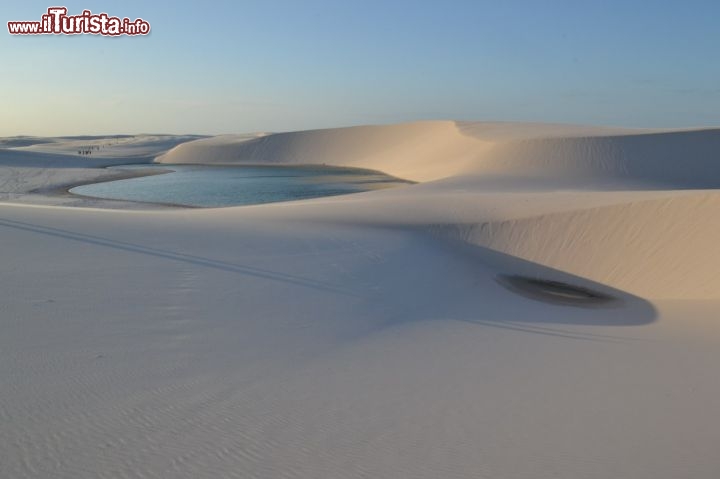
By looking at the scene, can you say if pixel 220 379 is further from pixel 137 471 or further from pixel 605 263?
pixel 605 263

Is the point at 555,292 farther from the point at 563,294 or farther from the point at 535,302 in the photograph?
the point at 535,302

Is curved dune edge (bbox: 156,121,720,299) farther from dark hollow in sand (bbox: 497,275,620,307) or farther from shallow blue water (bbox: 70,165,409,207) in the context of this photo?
shallow blue water (bbox: 70,165,409,207)

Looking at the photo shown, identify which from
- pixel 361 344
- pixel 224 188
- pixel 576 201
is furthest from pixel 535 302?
pixel 224 188

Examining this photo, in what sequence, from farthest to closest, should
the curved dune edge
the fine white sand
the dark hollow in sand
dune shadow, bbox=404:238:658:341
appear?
1. the curved dune edge
2. the dark hollow in sand
3. dune shadow, bbox=404:238:658:341
4. the fine white sand

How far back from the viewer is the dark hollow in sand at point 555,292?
10.3 m

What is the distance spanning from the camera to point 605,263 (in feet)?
Result: 40.7

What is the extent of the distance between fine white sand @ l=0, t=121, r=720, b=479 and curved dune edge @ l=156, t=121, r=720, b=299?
81 mm

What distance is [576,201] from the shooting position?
15570 millimetres

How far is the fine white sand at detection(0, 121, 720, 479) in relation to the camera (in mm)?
3836

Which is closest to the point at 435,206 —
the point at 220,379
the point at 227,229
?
the point at 227,229

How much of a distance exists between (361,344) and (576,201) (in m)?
11.2

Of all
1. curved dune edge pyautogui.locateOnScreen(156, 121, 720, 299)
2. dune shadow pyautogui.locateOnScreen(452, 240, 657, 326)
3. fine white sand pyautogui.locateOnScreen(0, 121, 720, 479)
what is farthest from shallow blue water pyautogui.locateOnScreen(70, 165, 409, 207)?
dune shadow pyautogui.locateOnScreen(452, 240, 657, 326)

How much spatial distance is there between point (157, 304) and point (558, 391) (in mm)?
4474

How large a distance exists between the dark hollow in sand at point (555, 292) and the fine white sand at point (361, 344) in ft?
0.87
